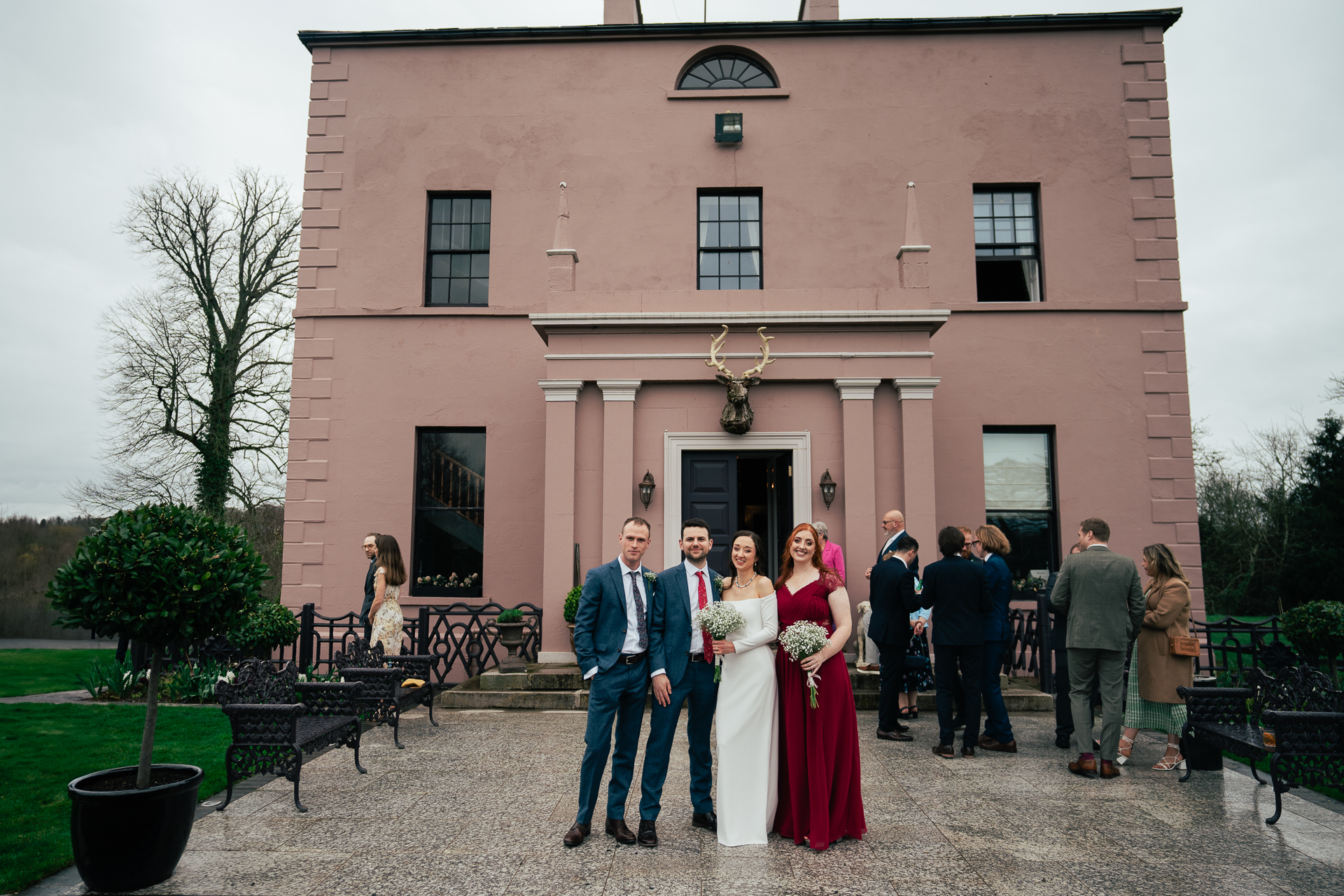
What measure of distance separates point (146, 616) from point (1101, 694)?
7643 mm

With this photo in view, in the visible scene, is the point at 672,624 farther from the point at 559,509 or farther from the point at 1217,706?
the point at 559,509

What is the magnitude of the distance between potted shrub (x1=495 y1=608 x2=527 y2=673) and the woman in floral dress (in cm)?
143

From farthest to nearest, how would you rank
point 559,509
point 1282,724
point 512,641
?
point 559,509, point 512,641, point 1282,724

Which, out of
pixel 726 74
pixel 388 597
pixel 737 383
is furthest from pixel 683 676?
pixel 726 74

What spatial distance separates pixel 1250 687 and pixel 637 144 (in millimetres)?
11546

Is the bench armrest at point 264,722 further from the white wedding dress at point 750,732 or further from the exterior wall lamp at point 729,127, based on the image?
the exterior wall lamp at point 729,127

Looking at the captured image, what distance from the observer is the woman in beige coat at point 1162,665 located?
7035 millimetres

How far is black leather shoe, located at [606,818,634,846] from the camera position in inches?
202

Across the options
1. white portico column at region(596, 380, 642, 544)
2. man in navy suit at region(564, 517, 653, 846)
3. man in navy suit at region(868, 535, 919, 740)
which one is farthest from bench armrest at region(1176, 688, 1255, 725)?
white portico column at region(596, 380, 642, 544)

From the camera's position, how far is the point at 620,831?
516 cm

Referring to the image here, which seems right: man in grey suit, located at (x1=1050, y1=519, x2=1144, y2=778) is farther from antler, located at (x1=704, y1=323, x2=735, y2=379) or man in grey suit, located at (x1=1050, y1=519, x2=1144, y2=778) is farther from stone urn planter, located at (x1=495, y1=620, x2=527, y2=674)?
stone urn planter, located at (x1=495, y1=620, x2=527, y2=674)

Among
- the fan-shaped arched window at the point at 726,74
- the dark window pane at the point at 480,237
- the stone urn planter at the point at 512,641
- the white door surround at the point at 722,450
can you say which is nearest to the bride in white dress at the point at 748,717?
the white door surround at the point at 722,450

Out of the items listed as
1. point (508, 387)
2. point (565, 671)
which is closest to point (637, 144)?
point (508, 387)

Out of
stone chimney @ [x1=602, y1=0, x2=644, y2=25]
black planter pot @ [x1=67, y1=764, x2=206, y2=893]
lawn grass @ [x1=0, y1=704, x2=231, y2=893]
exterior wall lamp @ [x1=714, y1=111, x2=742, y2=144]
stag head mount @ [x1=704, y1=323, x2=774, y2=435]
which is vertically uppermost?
stone chimney @ [x1=602, y1=0, x2=644, y2=25]
